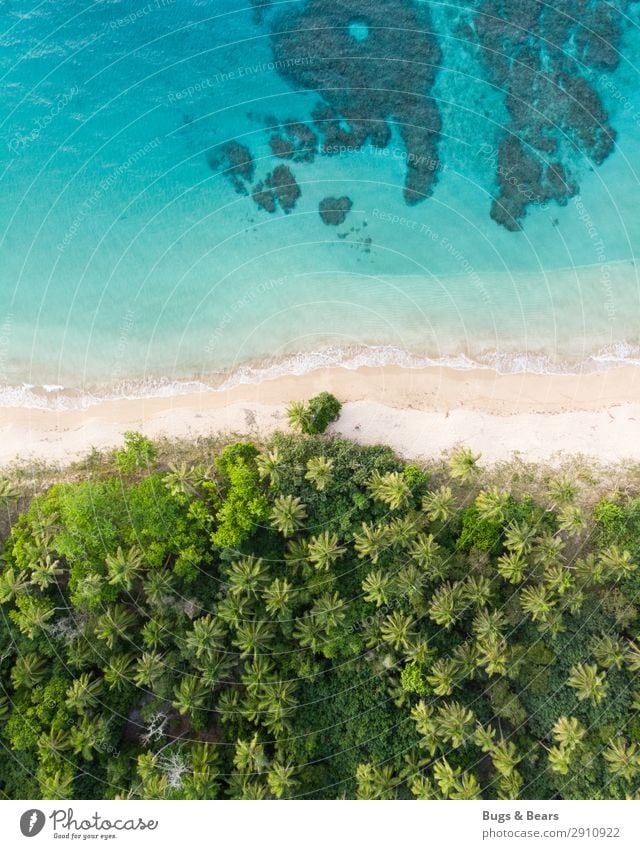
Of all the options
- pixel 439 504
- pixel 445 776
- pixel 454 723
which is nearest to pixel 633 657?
pixel 454 723

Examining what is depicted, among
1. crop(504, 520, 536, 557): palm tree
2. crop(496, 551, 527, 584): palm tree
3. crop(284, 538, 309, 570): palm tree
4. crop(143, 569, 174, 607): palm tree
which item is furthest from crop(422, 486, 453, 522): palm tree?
crop(143, 569, 174, 607): palm tree

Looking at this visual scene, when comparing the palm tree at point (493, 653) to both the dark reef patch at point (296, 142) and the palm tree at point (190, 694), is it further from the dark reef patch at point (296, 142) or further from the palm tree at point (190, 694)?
the dark reef patch at point (296, 142)

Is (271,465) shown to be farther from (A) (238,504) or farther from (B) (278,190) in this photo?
(B) (278,190)

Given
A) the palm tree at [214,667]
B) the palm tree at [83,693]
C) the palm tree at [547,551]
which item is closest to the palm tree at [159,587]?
the palm tree at [214,667]

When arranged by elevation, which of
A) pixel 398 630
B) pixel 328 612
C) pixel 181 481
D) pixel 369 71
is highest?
pixel 369 71
